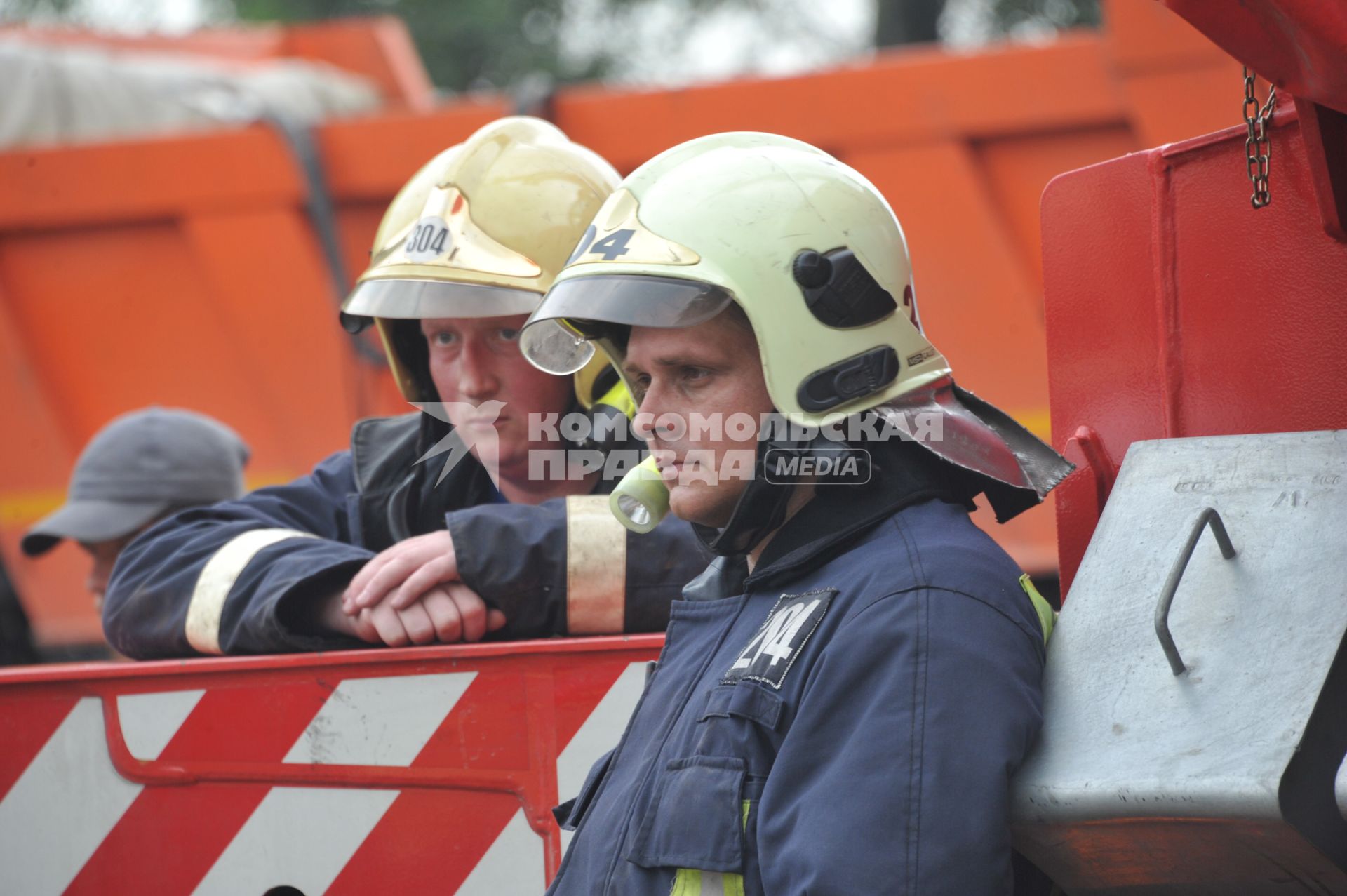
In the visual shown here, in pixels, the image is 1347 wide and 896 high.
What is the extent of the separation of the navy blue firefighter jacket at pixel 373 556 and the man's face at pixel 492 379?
11 centimetres

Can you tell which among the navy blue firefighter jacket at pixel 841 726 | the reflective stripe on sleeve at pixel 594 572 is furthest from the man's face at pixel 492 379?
the navy blue firefighter jacket at pixel 841 726

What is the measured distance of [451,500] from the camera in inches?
113

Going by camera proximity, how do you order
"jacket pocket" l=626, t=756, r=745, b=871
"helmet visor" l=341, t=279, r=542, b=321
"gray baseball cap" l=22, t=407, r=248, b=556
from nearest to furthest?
1. "jacket pocket" l=626, t=756, r=745, b=871
2. "helmet visor" l=341, t=279, r=542, b=321
3. "gray baseball cap" l=22, t=407, r=248, b=556

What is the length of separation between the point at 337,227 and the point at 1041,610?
3.80 meters

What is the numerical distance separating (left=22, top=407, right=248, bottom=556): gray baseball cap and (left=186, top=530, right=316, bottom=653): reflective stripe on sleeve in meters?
1.43

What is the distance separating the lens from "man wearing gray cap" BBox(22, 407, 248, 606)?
4008mm

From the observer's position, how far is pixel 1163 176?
200 cm

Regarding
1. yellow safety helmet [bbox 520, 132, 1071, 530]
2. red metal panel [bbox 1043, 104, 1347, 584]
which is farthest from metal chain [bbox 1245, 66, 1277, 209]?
yellow safety helmet [bbox 520, 132, 1071, 530]

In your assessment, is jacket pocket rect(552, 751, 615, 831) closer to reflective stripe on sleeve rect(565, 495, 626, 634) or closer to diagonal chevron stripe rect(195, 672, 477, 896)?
diagonal chevron stripe rect(195, 672, 477, 896)

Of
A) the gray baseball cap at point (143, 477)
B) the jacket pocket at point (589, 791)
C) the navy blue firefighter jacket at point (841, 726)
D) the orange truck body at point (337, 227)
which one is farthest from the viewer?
the orange truck body at point (337, 227)

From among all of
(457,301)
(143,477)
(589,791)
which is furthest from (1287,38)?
(143,477)

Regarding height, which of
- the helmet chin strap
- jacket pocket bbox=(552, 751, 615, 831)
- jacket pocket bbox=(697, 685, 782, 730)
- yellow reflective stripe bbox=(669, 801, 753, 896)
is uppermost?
the helmet chin strap

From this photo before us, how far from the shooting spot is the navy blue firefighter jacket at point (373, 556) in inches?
95.9

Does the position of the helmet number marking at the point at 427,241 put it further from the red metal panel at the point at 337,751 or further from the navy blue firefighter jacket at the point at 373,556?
the red metal panel at the point at 337,751
